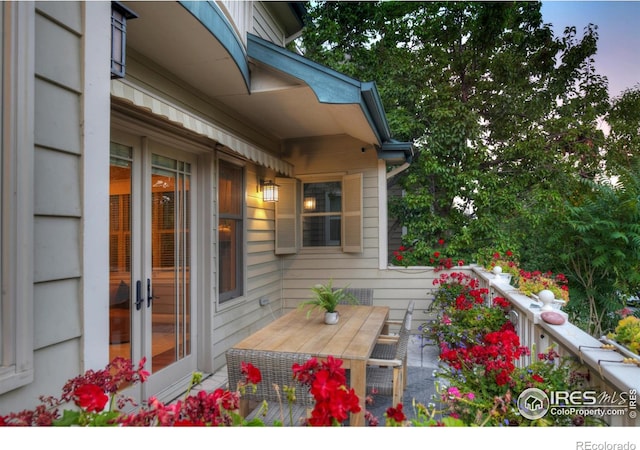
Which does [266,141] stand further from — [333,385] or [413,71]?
[333,385]

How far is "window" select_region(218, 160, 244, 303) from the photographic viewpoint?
12.4 ft

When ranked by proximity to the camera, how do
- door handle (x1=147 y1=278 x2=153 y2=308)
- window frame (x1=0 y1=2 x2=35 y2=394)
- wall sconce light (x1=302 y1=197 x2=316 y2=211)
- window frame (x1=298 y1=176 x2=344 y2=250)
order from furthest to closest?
wall sconce light (x1=302 y1=197 x2=316 y2=211), window frame (x1=298 y1=176 x2=344 y2=250), door handle (x1=147 y1=278 x2=153 y2=308), window frame (x1=0 y1=2 x2=35 y2=394)

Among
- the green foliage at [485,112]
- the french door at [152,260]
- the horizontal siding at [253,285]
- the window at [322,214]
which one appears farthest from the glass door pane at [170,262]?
the green foliage at [485,112]

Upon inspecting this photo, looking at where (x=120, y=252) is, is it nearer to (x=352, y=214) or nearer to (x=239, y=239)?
(x=239, y=239)

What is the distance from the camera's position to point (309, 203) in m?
5.35

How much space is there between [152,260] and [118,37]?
1.73 metres

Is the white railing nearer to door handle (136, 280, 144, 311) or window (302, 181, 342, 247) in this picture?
door handle (136, 280, 144, 311)

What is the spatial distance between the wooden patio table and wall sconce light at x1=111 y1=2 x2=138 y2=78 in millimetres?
1629

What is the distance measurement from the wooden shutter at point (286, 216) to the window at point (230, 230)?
889 mm

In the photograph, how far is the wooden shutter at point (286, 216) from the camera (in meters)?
5.07

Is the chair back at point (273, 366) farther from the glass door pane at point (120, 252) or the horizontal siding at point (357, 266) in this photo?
the horizontal siding at point (357, 266)

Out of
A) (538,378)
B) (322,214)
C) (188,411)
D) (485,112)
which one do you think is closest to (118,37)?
(188,411)

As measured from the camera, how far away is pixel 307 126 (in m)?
4.68

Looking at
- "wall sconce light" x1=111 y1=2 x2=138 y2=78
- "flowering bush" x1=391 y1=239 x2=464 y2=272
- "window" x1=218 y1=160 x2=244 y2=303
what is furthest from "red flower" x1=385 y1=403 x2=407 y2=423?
"flowering bush" x1=391 y1=239 x2=464 y2=272
